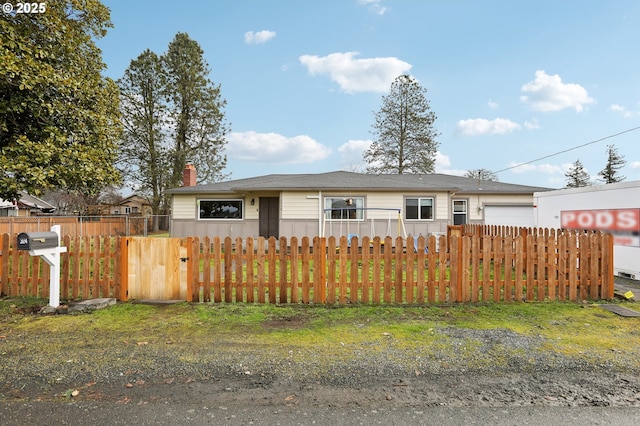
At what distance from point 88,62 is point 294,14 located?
7.01m

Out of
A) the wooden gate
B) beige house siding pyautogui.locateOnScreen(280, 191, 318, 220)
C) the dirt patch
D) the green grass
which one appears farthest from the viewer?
beige house siding pyautogui.locateOnScreen(280, 191, 318, 220)

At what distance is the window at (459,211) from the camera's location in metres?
18.7

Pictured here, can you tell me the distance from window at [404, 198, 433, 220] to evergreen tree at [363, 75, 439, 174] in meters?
14.9

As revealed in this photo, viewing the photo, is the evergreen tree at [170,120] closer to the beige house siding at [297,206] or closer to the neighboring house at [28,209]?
the neighboring house at [28,209]

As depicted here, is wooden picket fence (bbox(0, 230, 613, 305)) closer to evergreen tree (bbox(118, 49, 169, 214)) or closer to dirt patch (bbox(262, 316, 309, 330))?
dirt patch (bbox(262, 316, 309, 330))

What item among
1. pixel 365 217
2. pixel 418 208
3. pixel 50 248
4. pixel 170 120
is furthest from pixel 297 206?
pixel 170 120

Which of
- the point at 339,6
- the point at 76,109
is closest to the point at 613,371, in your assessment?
the point at 76,109

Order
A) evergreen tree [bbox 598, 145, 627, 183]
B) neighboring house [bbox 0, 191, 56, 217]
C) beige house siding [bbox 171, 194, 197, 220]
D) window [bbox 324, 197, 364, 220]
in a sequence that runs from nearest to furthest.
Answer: window [bbox 324, 197, 364, 220] < beige house siding [bbox 171, 194, 197, 220] < neighboring house [bbox 0, 191, 56, 217] < evergreen tree [bbox 598, 145, 627, 183]

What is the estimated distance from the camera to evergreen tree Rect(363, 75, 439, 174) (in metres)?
29.7

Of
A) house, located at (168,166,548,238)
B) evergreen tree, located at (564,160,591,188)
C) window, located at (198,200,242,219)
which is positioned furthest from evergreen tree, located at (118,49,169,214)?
evergreen tree, located at (564,160,591,188)

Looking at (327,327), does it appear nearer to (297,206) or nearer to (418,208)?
(297,206)

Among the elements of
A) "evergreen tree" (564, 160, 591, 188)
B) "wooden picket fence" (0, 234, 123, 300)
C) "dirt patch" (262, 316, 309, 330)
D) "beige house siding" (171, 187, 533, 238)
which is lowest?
"dirt patch" (262, 316, 309, 330)

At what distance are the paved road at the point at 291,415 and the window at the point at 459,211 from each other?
17006 mm

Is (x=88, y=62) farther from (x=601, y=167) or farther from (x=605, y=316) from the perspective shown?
(x=601, y=167)
